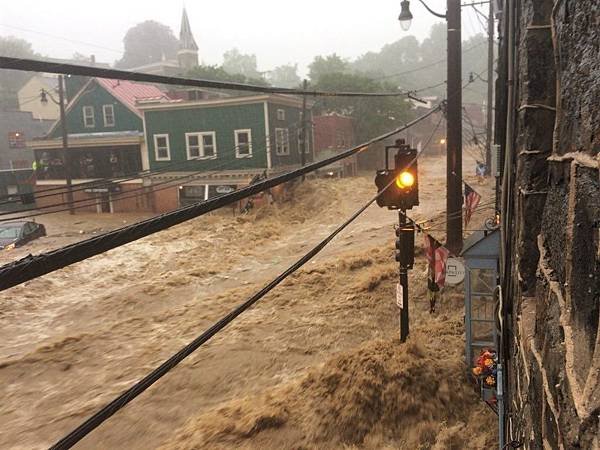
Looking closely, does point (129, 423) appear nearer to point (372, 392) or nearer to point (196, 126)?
point (372, 392)

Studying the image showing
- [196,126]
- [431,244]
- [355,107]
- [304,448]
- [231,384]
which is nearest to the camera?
[304,448]

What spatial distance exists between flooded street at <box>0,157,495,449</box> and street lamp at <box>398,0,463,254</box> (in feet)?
6.28

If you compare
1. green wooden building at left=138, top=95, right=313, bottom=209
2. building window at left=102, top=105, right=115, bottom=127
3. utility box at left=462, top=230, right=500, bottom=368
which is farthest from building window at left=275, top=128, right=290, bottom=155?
utility box at left=462, top=230, right=500, bottom=368

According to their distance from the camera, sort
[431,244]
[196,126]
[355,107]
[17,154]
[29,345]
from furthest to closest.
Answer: [17,154] → [355,107] → [196,126] → [29,345] → [431,244]

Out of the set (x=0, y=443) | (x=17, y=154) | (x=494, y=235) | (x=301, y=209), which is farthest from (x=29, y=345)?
(x=17, y=154)

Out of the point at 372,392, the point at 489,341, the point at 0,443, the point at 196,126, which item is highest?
the point at 196,126

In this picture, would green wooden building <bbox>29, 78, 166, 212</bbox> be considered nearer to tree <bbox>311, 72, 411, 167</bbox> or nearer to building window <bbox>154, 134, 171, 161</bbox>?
building window <bbox>154, 134, 171, 161</bbox>

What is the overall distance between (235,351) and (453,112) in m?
8.24

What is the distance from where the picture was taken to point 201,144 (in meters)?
31.8

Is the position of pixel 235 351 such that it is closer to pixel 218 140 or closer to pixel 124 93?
pixel 218 140

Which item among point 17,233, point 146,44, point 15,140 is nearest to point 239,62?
point 146,44

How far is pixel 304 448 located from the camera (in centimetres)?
832

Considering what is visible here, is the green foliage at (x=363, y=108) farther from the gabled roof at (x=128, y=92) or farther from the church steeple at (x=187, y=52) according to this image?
the church steeple at (x=187, y=52)

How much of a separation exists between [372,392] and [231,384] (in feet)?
10.3
